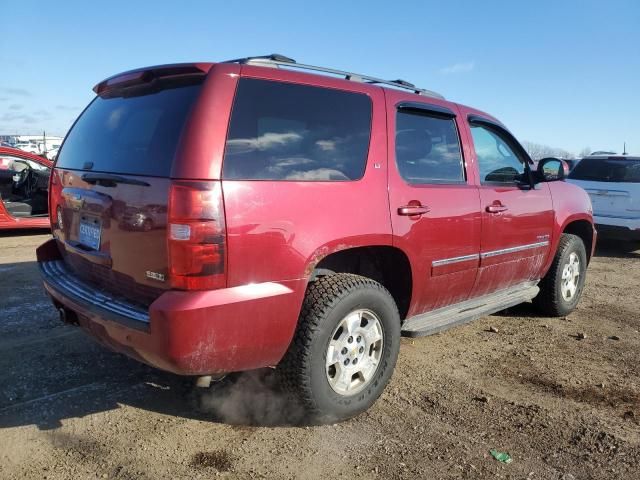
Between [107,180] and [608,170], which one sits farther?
[608,170]

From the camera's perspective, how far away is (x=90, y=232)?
306cm

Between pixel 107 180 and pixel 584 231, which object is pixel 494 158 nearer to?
pixel 584 231

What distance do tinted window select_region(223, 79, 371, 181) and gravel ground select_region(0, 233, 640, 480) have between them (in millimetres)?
1443

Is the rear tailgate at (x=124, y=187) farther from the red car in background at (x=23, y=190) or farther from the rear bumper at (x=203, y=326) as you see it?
the red car in background at (x=23, y=190)

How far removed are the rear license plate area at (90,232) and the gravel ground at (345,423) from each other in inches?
39.4

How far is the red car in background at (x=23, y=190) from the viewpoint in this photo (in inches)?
353

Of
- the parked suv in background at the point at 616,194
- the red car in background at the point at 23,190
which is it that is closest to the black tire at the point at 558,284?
the parked suv in background at the point at 616,194

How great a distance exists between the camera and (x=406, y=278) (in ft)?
11.6

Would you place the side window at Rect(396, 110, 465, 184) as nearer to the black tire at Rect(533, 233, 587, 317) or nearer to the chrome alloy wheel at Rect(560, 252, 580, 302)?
the black tire at Rect(533, 233, 587, 317)

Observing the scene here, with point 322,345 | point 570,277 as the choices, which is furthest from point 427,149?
point 570,277

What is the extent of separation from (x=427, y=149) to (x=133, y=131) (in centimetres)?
197

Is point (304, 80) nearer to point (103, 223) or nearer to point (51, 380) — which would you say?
point (103, 223)

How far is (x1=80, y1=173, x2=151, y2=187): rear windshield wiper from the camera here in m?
2.67

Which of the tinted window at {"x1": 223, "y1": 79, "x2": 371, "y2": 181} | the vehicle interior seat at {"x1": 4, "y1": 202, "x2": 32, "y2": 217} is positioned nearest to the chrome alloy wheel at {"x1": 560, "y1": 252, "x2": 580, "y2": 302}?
the tinted window at {"x1": 223, "y1": 79, "x2": 371, "y2": 181}
